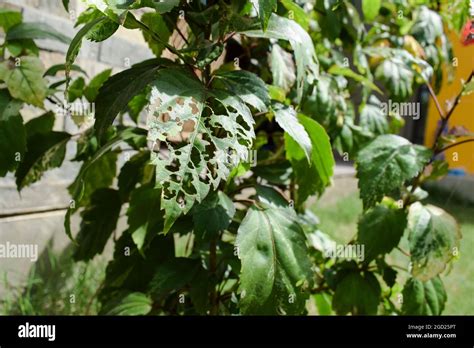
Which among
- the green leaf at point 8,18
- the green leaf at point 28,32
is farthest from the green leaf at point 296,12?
the green leaf at point 8,18

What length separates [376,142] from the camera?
4.39 feet

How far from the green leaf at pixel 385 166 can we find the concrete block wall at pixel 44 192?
1.08m

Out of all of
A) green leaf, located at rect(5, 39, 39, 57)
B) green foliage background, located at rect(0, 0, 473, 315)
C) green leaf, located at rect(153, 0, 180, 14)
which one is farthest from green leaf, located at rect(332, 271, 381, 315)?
green leaf, located at rect(5, 39, 39, 57)

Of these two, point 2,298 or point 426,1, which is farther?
point 426,1

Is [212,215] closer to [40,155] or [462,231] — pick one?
[40,155]

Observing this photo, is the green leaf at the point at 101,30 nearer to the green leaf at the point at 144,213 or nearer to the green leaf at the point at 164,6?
the green leaf at the point at 164,6

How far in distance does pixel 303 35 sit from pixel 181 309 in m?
0.75

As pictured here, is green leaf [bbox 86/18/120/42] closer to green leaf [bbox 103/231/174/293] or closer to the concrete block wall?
green leaf [bbox 103/231/174/293]

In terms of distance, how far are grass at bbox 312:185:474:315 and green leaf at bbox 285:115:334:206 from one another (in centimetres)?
69

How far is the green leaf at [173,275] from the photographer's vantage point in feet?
3.92

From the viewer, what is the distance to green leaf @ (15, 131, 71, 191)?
133cm

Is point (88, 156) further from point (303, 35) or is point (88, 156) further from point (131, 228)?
point (303, 35)

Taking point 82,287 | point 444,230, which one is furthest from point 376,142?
point 82,287
